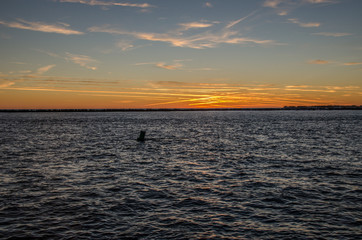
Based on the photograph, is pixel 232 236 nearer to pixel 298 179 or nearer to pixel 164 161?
pixel 298 179

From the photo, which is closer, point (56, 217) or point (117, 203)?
point (56, 217)

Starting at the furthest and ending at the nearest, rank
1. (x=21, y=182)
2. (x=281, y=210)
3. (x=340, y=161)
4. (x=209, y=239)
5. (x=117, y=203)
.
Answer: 1. (x=340, y=161)
2. (x=21, y=182)
3. (x=117, y=203)
4. (x=281, y=210)
5. (x=209, y=239)

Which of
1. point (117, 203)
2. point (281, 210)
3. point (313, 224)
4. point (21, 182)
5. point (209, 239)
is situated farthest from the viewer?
point (21, 182)

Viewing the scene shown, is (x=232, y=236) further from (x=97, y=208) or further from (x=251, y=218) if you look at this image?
(x=97, y=208)

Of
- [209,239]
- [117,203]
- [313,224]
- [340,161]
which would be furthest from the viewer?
[340,161]

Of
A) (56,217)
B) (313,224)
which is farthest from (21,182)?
(313,224)

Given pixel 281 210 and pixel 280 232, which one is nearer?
pixel 280 232

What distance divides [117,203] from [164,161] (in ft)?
40.7

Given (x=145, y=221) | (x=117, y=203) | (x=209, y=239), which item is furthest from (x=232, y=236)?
(x=117, y=203)

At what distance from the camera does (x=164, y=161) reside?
26141 millimetres

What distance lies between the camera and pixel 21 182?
17.7 meters

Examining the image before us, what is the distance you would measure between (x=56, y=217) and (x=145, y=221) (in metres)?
3.86

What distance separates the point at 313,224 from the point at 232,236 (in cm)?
365

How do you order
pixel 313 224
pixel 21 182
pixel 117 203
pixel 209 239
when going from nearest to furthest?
1. pixel 209 239
2. pixel 313 224
3. pixel 117 203
4. pixel 21 182
